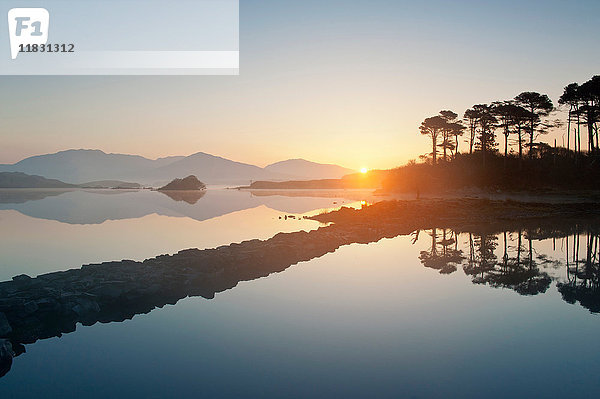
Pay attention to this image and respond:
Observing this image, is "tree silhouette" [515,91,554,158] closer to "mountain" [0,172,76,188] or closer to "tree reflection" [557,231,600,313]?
"tree reflection" [557,231,600,313]

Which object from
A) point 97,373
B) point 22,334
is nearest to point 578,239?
point 97,373

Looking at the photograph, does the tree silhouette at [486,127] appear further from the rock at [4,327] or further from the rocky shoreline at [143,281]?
the rock at [4,327]

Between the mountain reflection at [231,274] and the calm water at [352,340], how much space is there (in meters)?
0.22

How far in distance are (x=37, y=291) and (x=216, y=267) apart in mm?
6148

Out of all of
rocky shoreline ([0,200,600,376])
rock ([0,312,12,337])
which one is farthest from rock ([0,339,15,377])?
rock ([0,312,12,337])

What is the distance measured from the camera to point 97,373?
7516mm

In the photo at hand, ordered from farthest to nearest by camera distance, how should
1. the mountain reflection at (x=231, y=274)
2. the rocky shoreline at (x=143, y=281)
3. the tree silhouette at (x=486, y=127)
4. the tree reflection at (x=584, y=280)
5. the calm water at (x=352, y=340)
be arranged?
1. the tree silhouette at (x=486, y=127)
2. the tree reflection at (x=584, y=280)
3. the mountain reflection at (x=231, y=274)
4. the rocky shoreline at (x=143, y=281)
5. the calm water at (x=352, y=340)

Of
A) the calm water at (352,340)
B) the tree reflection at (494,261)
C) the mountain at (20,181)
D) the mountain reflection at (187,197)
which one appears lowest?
the calm water at (352,340)

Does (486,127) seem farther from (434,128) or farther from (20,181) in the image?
(20,181)

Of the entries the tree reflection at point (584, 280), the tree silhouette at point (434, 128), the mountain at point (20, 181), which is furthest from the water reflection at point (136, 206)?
the mountain at point (20, 181)

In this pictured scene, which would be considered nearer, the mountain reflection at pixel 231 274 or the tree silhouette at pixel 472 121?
the mountain reflection at pixel 231 274

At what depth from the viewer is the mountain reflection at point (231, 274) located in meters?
10.4

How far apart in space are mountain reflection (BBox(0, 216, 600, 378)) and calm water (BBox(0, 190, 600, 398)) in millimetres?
223

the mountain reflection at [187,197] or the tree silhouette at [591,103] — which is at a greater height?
the tree silhouette at [591,103]
